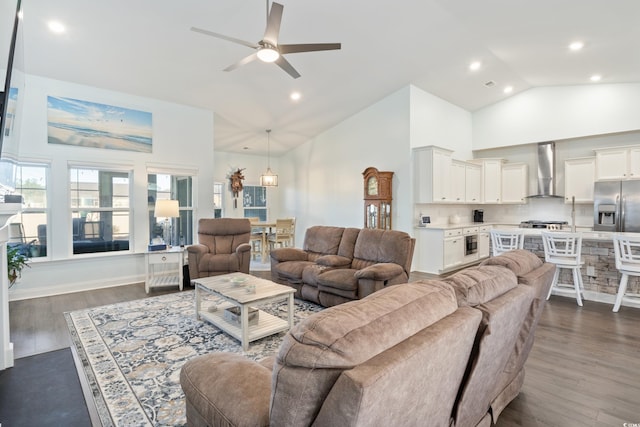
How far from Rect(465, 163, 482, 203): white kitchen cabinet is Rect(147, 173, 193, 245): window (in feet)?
19.1

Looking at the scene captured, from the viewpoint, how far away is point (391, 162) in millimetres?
6500

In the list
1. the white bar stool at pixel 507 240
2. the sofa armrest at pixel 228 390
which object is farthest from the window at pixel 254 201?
the sofa armrest at pixel 228 390

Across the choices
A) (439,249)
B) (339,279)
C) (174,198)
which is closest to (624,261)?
(439,249)

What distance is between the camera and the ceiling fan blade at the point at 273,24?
9.20ft

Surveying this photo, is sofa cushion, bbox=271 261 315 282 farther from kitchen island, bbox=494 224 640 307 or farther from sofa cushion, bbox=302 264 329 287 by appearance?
kitchen island, bbox=494 224 640 307

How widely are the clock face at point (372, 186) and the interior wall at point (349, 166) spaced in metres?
0.31

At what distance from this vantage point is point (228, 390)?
3.98 feet

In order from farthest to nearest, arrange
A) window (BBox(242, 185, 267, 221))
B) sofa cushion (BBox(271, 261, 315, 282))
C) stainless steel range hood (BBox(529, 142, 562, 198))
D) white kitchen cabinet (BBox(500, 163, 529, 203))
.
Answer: window (BBox(242, 185, 267, 221))
white kitchen cabinet (BBox(500, 163, 529, 203))
stainless steel range hood (BBox(529, 142, 562, 198))
sofa cushion (BBox(271, 261, 315, 282))

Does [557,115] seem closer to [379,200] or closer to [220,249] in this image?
[379,200]

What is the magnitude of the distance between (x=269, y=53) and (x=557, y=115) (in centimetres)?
647

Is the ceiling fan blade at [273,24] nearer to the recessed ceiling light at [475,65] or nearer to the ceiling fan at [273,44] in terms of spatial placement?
the ceiling fan at [273,44]

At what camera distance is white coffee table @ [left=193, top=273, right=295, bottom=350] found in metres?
2.86

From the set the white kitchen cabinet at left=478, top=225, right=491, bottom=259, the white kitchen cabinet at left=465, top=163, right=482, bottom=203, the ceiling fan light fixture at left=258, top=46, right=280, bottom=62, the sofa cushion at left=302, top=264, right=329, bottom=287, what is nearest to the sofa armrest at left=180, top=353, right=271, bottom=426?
the sofa cushion at left=302, top=264, right=329, bottom=287

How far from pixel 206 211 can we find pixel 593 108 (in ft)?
25.5
